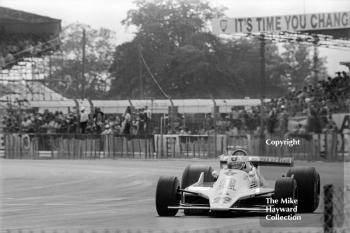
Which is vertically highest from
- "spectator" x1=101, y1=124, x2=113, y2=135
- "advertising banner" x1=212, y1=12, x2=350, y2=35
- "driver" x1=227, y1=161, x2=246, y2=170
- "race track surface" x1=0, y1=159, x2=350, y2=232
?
"advertising banner" x1=212, y1=12, x2=350, y2=35

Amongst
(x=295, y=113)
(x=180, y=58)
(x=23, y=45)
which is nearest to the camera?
(x=295, y=113)

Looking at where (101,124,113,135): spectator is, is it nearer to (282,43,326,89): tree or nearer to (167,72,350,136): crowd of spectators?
(167,72,350,136): crowd of spectators

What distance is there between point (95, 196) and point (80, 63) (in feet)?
→ 142

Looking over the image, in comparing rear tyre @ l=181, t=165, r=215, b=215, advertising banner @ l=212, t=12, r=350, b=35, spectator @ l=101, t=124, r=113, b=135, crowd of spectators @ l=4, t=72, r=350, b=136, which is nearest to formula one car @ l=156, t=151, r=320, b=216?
rear tyre @ l=181, t=165, r=215, b=215

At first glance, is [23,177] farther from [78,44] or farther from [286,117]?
[78,44]

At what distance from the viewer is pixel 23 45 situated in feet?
145

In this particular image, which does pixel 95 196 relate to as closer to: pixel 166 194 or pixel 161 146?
pixel 166 194

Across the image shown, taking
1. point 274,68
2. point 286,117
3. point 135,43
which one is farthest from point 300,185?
point 274,68

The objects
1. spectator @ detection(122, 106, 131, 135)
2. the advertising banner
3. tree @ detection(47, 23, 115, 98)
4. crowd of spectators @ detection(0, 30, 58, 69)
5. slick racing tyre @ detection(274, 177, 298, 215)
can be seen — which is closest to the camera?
slick racing tyre @ detection(274, 177, 298, 215)

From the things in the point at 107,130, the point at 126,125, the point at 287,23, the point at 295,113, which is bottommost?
the point at 107,130

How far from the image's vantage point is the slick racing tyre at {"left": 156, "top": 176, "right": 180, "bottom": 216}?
11.0 meters

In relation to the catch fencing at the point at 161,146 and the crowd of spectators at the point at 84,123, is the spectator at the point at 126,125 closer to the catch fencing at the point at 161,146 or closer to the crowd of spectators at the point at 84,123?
the crowd of spectators at the point at 84,123

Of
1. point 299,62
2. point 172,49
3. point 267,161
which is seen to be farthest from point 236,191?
point 299,62

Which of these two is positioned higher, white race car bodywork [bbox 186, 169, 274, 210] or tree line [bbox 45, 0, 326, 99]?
tree line [bbox 45, 0, 326, 99]
